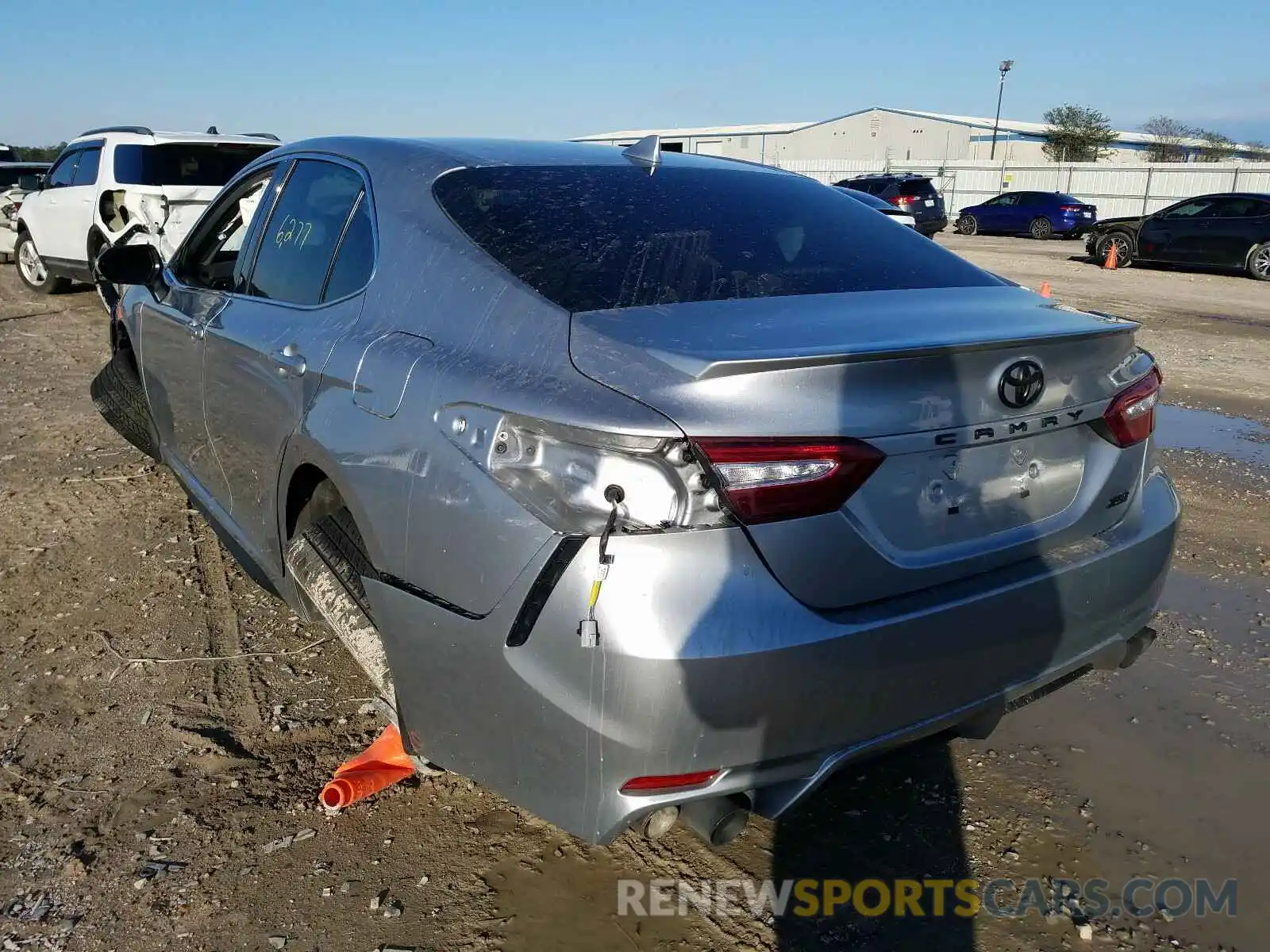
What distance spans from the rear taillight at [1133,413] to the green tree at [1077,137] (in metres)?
67.6

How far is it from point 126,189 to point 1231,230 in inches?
704

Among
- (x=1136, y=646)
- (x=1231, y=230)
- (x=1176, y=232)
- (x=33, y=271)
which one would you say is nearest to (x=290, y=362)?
(x=1136, y=646)

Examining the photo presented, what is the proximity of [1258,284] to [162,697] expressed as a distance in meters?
19.1

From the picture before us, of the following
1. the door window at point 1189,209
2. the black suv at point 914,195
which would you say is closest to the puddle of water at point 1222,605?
the door window at point 1189,209

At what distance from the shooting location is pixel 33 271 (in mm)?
12977

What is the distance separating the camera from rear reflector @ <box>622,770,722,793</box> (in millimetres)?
1952

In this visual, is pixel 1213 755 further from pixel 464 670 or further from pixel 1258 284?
pixel 1258 284

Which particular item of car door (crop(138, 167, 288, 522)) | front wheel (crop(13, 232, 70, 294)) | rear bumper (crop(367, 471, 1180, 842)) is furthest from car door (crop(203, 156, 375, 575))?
front wheel (crop(13, 232, 70, 294))

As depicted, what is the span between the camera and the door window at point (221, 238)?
3.79m

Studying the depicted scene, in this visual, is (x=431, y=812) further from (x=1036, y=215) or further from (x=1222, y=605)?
(x=1036, y=215)

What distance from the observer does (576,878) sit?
250cm

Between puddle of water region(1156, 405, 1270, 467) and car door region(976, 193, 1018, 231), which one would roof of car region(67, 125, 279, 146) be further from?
car door region(976, 193, 1018, 231)

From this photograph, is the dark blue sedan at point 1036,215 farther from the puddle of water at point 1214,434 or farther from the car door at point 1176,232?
the puddle of water at point 1214,434

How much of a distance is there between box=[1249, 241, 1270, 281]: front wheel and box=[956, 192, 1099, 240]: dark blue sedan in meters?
10.8
